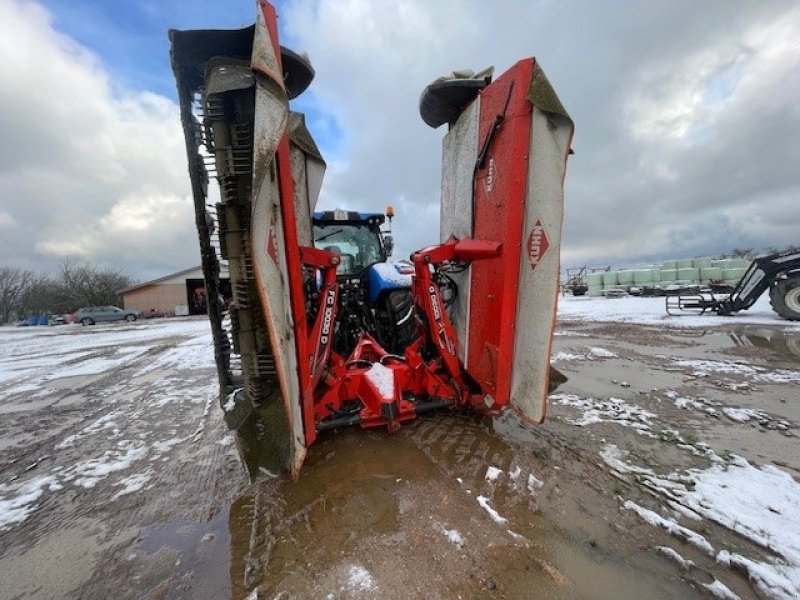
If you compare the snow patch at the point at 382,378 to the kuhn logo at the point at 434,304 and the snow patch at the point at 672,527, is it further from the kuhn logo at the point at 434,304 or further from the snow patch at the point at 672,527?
the snow patch at the point at 672,527

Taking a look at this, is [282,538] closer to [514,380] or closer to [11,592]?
[11,592]

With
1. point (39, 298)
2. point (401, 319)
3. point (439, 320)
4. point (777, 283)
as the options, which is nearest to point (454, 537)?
point (439, 320)

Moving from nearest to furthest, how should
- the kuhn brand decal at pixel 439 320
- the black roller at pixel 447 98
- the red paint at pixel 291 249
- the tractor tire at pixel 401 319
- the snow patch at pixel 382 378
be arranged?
the red paint at pixel 291 249, the snow patch at pixel 382 378, the black roller at pixel 447 98, the kuhn brand decal at pixel 439 320, the tractor tire at pixel 401 319

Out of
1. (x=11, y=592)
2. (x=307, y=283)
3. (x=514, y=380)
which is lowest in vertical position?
(x=11, y=592)

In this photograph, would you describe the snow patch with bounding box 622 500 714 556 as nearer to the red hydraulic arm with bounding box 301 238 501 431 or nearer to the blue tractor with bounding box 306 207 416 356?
the red hydraulic arm with bounding box 301 238 501 431

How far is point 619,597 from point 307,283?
2.71m

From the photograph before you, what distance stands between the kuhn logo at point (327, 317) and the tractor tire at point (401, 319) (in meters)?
0.91

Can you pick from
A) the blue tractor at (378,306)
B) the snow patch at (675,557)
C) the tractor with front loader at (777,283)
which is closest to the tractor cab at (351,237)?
the blue tractor at (378,306)

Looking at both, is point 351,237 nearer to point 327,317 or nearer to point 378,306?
point 378,306

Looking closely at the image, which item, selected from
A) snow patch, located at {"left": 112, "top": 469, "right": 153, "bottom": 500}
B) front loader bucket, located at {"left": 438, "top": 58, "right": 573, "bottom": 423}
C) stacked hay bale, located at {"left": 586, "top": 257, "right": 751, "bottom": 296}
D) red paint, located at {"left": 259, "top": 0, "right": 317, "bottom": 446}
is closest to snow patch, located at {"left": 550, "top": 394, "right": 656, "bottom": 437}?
front loader bucket, located at {"left": 438, "top": 58, "right": 573, "bottom": 423}

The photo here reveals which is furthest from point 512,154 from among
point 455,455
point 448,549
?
point 448,549

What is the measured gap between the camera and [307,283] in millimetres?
3279

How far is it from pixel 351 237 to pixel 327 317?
6.55 ft

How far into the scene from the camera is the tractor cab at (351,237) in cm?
456
